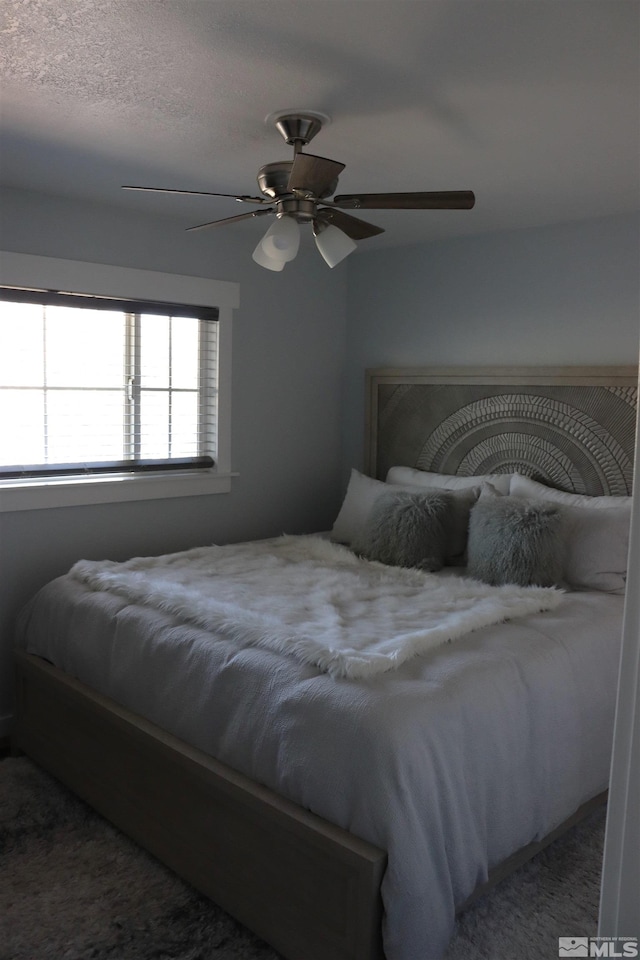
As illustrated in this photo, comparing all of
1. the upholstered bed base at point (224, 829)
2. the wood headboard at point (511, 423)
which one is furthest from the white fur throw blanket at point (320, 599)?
the wood headboard at point (511, 423)

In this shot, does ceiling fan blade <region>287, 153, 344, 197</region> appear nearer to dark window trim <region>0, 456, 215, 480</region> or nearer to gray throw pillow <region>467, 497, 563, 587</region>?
gray throw pillow <region>467, 497, 563, 587</region>

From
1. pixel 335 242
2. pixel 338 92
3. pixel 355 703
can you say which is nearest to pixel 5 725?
pixel 355 703

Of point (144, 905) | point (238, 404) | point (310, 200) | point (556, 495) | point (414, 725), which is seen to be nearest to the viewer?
point (414, 725)

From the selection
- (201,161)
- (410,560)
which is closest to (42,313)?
(201,161)

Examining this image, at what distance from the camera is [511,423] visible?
3980 millimetres

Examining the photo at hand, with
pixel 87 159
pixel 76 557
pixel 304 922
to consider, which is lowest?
pixel 304 922

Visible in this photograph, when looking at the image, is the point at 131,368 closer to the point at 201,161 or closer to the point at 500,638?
the point at 201,161

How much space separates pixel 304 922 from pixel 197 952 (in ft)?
1.13

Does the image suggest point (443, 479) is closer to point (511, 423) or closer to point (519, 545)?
point (511, 423)

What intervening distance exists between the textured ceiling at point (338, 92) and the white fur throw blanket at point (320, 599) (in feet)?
5.14

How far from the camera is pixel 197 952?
214 centimetres

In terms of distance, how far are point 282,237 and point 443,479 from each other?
6.37 feet

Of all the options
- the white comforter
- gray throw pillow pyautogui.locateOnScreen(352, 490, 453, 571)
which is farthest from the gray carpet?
gray throw pillow pyautogui.locateOnScreen(352, 490, 453, 571)

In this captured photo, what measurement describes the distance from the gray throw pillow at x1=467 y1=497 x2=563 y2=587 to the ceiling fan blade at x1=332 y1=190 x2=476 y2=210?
134 centimetres
